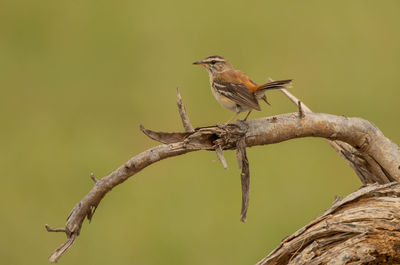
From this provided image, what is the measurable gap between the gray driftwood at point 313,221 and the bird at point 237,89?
483 millimetres

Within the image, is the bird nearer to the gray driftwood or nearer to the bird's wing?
the bird's wing

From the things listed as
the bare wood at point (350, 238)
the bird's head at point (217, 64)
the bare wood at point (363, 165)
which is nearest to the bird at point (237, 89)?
the bird's head at point (217, 64)

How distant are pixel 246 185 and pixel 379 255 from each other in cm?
103

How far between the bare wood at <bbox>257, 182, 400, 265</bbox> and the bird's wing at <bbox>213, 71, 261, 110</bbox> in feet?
3.91

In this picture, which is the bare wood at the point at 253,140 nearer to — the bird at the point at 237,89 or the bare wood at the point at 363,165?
the bare wood at the point at 363,165

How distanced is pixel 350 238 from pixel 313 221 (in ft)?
0.94

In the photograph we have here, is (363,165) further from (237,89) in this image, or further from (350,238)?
(237,89)

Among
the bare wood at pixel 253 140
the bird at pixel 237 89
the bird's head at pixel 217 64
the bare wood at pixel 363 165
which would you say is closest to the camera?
the bare wood at pixel 253 140

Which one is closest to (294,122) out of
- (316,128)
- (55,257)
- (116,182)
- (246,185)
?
(316,128)

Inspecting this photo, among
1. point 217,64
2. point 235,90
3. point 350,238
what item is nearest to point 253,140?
point 350,238

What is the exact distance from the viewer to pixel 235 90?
16.3 ft

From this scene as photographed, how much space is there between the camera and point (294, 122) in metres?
4.15

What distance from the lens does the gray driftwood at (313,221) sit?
375 centimetres

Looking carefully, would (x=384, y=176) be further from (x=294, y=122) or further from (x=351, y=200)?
(x=294, y=122)
